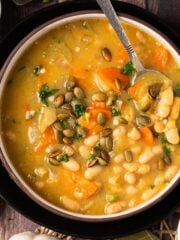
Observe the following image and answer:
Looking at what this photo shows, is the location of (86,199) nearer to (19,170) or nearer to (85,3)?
(19,170)

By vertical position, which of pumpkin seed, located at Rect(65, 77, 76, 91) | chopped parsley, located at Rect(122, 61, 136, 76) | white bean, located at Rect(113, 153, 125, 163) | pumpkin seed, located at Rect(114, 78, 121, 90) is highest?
pumpkin seed, located at Rect(65, 77, 76, 91)

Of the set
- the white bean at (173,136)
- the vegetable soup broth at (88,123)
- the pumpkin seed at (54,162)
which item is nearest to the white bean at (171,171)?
the vegetable soup broth at (88,123)

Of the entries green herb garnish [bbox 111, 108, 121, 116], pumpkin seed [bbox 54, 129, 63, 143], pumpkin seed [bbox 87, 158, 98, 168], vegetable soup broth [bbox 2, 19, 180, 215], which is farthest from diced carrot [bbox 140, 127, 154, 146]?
pumpkin seed [bbox 54, 129, 63, 143]

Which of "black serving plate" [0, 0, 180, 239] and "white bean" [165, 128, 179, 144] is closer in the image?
"white bean" [165, 128, 179, 144]

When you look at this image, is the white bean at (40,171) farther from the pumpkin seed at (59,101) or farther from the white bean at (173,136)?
the white bean at (173,136)

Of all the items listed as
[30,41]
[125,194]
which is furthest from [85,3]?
[125,194]

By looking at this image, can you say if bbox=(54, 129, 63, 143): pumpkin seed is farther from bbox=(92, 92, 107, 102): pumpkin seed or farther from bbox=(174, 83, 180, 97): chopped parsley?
bbox=(174, 83, 180, 97): chopped parsley
